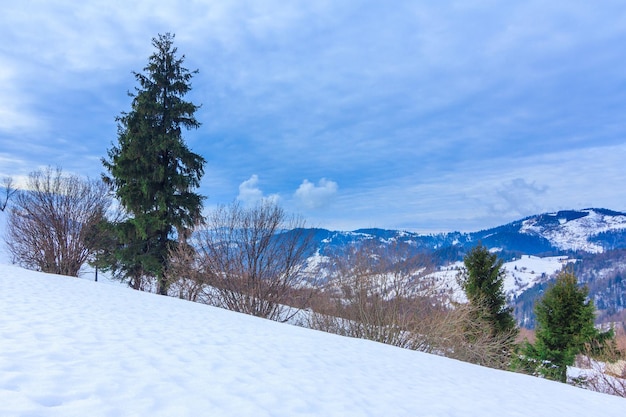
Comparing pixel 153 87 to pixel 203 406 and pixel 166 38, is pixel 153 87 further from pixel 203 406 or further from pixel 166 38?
pixel 203 406

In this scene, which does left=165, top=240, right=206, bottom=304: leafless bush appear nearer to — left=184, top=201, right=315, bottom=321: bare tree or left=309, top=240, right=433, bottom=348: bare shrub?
left=184, top=201, right=315, bottom=321: bare tree

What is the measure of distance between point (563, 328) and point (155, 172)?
78.4 ft

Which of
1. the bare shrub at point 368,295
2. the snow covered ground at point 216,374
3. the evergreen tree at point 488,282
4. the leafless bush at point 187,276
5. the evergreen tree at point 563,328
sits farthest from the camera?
the evergreen tree at point 488,282

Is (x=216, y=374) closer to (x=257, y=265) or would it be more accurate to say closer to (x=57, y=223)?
(x=257, y=265)

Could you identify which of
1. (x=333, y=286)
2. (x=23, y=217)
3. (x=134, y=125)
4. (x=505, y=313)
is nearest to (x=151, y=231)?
(x=134, y=125)

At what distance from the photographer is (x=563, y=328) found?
1927 cm

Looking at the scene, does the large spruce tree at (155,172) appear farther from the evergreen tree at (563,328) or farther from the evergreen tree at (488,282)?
the evergreen tree at (563,328)

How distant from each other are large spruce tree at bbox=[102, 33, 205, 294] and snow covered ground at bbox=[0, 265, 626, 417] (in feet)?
30.8

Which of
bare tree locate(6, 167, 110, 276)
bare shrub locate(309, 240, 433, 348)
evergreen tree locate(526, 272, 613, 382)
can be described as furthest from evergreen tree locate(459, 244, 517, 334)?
bare tree locate(6, 167, 110, 276)

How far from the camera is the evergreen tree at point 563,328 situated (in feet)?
60.9

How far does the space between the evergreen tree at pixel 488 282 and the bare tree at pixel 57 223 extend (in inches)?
864

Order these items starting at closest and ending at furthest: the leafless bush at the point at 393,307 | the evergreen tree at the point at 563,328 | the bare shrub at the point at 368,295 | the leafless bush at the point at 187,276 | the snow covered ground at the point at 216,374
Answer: the snow covered ground at the point at 216,374, the leafless bush at the point at 393,307, the bare shrub at the point at 368,295, the leafless bush at the point at 187,276, the evergreen tree at the point at 563,328

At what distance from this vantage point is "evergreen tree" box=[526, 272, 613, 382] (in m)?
18.6

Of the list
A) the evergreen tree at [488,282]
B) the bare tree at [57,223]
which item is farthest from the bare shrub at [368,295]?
the bare tree at [57,223]
